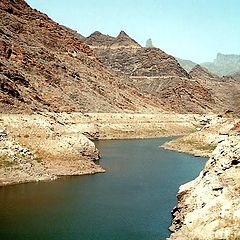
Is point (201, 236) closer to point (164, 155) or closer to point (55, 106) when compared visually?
point (164, 155)

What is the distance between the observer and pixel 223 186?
36.1 m

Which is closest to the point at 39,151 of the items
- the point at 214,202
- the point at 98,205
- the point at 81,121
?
the point at 98,205

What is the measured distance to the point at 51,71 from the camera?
136 m

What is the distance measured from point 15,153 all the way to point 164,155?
36.5m

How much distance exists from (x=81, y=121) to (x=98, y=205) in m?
69.5

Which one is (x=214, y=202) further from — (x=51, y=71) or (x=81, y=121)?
(x=51, y=71)

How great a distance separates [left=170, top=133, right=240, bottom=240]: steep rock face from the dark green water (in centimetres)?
297

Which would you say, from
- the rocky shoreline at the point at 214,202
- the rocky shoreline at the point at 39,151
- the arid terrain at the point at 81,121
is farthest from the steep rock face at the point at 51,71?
the rocky shoreline at the point at 214,202

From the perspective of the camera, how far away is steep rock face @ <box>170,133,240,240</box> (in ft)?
106

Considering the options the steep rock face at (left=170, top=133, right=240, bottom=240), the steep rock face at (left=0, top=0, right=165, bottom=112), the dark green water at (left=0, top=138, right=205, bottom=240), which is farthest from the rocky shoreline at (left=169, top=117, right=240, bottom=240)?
the steep rock face at (left=0, top=0, right=165, bottom=112)

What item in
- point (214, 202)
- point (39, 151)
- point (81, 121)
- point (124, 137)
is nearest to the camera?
point (214, 202)

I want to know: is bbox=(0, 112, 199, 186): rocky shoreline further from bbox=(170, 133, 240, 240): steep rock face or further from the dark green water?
bbox=(170, 133, 240, 240): steep rock face

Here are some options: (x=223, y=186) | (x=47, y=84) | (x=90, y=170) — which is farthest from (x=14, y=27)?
(x=223, y=186)

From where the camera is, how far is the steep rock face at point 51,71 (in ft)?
381
